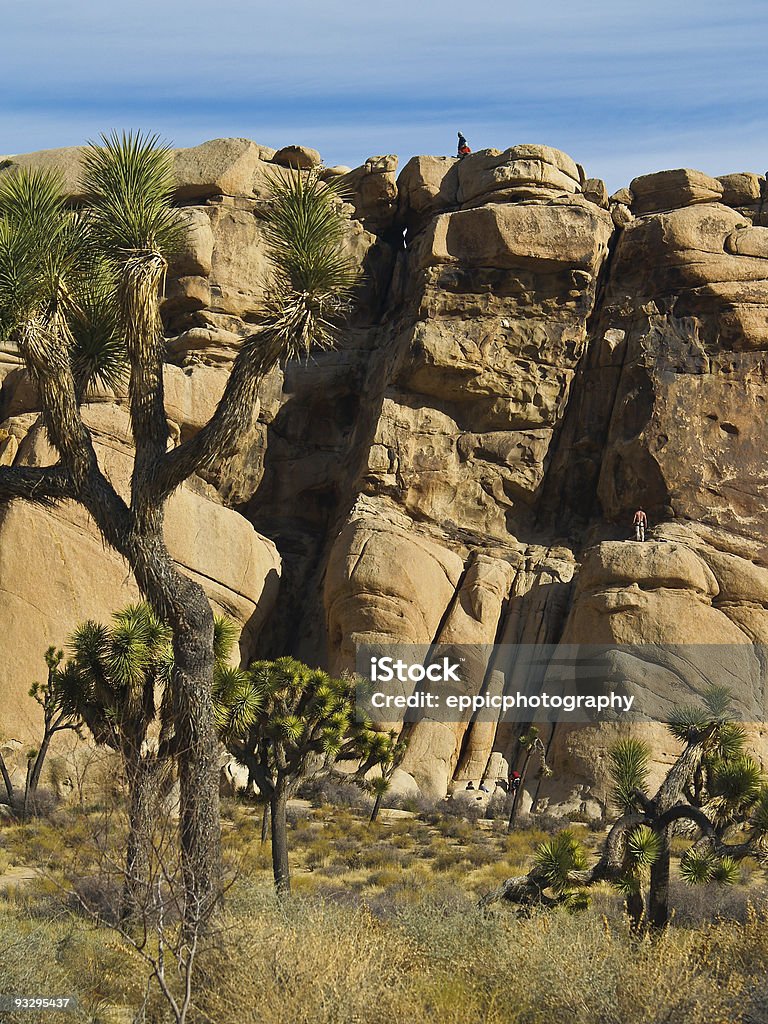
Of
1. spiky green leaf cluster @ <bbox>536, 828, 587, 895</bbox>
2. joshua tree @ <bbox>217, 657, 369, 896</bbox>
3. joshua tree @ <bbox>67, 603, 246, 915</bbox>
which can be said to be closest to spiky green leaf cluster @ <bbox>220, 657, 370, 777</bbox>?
joshua tree @ <bbox>217, 657, 369, 896</bbox>

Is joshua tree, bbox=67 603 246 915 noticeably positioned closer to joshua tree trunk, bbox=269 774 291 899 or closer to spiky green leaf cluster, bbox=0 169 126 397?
joshua tree trunk, bbox=269 774 291 899

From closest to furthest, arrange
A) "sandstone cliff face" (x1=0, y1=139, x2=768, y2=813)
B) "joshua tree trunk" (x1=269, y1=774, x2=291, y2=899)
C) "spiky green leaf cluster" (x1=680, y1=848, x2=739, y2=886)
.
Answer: "spiky green leaf cluster" (x1=680, y1=848, x2=739, y2=886) → "joshua tree trunk" (x1=269, y1=774, x2=291, y2=899) → "sandstone cliff face" (x1=0, y1=139, x2=768, y2=813)

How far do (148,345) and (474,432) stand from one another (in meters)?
19.5

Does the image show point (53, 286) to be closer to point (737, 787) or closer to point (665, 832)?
point (665, 832)

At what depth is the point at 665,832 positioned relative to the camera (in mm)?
12211

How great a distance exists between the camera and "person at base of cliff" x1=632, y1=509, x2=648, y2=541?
27464 millimetres

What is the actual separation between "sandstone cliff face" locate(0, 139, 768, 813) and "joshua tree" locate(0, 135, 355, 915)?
45.4 feet

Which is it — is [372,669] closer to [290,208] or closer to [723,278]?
[723,278]

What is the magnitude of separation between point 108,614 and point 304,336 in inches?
589

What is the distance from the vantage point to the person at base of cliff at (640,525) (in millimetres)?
27464

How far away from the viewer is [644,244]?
30984mm

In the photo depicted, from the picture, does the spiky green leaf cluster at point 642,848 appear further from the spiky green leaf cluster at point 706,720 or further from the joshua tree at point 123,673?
the joshua tree at point 123,673

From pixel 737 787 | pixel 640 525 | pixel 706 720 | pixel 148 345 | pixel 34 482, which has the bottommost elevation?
pixel 737 787

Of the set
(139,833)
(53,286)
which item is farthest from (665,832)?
(53,286)
